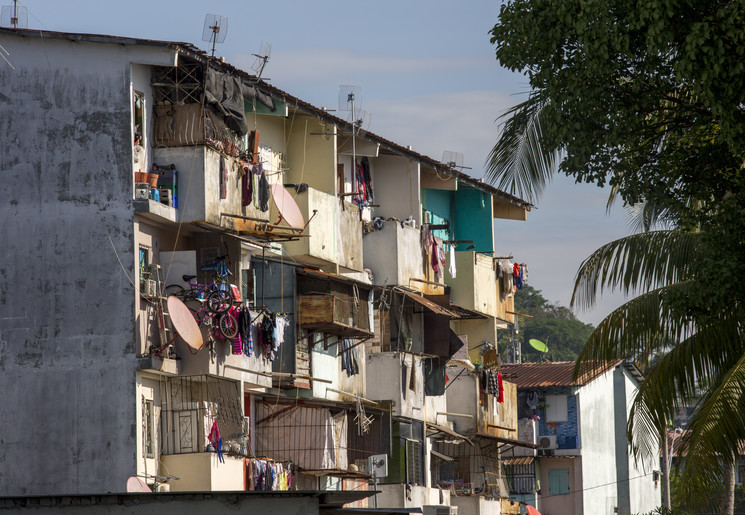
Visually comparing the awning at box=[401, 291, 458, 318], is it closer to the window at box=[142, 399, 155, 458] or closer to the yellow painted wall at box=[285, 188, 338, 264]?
the yellow painted wall at box=[285, 188, 338, 264]

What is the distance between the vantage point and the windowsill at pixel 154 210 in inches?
950

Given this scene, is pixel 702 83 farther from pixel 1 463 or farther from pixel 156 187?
pixel 1 463

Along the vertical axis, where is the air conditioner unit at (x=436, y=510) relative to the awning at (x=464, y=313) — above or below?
below

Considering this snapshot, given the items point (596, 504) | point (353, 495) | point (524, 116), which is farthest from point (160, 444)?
point (596, 504)

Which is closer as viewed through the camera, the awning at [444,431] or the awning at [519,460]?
the awning at [444,431]

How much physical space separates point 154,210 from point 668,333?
8.62 m

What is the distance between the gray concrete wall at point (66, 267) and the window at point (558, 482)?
3104cm

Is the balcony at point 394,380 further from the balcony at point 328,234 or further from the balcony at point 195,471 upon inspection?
the balcony at point 195,471

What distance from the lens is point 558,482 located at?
52.8 metres

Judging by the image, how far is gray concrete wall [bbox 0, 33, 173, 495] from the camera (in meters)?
23.9

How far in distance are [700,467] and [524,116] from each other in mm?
6485

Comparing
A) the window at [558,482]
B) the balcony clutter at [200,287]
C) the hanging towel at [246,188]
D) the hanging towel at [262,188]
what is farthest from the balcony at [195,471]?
the window at [558,482]

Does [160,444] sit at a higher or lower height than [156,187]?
lower

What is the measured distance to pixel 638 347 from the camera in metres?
21.3
